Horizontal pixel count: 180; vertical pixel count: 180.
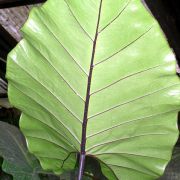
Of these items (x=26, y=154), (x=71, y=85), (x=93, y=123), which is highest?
(x=71, y=85)

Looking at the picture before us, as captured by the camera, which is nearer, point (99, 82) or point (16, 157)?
point (99, 82)

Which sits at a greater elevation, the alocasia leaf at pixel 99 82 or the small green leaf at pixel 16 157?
the alocasia leaf at pixel 99 82

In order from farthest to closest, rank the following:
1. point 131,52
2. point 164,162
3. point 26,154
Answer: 1. point 26,154
2. point 164,162
3. point 131,52

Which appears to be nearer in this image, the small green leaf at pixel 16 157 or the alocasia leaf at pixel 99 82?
the alocasia leaf at pixel 99 82

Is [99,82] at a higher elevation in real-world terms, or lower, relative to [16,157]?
higher

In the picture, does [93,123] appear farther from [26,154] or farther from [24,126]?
[26,154]

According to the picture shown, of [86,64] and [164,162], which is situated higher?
[86,64]

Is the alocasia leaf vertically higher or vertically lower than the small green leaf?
higher

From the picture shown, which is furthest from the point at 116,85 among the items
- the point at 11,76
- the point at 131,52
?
the point at 11,76
